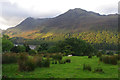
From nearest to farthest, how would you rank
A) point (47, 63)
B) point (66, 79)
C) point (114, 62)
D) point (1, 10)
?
point (66, 79)
point (1, 10)
point (47, 63)
point (114, 62)

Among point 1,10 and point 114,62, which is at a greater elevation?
point 1,10

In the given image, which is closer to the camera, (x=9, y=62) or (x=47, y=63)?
(x=47, y=63)

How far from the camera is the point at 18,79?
209 inches

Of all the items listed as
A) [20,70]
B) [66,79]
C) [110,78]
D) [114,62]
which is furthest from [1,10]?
[114,62]

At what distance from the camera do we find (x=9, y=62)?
348 inches

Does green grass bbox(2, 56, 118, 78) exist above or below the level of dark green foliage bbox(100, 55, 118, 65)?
below

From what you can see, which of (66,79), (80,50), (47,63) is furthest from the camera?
(80,50)

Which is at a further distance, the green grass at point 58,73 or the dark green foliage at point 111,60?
the dark green foliage at point 111,60

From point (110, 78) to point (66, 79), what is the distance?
189cm

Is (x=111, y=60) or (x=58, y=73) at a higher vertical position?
(x=111, y=60)

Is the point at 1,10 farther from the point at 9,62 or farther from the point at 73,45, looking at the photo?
the point at 73,45

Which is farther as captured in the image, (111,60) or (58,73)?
(111,60)

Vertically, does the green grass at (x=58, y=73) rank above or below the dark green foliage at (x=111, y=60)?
below

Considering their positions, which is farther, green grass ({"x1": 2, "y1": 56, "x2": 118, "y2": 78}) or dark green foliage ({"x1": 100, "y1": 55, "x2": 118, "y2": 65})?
dark green foliage ({"x1": 100, "y1": 55, "x2": 118, "y2": 65})
